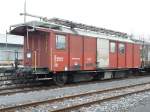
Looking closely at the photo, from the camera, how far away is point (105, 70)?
2216 cm

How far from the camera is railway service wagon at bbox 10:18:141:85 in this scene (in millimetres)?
17516

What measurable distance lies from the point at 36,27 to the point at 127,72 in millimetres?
10909

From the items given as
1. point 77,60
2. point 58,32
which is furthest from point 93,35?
point 58,32

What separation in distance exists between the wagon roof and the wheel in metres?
2.48

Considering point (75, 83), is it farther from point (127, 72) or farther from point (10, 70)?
point (127, 72)

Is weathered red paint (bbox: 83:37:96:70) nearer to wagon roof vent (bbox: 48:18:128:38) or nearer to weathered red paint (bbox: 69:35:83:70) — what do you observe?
weathered red paint (bbox: 69:35:83:70)

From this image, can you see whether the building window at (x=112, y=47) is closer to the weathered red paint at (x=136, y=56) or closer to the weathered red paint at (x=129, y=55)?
the weathered red paint at (x=129, y=55)

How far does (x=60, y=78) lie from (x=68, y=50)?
164 centimetres

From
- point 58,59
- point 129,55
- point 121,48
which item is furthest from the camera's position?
point 129,55

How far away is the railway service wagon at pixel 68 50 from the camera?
57.5 feet

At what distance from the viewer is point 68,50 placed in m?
18.5

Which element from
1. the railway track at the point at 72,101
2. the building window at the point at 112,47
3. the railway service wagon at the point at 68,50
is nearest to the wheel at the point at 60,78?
the railway service wagon at the point at 68,50

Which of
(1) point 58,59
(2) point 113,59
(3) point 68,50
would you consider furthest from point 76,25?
(2) point 113,59

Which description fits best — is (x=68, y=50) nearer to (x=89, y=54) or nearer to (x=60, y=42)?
(x=60, y=42)
